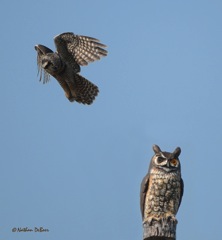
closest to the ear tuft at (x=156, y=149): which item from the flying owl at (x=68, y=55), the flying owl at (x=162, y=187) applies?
the flying owl at (x=162, y=187)

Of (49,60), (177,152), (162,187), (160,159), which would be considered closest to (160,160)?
(160,159)

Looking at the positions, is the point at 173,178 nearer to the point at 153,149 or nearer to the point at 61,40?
the point at 153,149

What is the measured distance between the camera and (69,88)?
2214 cm

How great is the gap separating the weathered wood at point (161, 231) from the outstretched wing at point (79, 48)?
758cm

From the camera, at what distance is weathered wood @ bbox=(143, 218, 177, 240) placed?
14.4m

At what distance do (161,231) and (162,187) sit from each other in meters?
0.95

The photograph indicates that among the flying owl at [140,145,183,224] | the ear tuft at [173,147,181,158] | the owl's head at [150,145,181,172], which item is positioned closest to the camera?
the flying owl at [140,145,183,224]

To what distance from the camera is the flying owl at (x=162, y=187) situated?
1498cm

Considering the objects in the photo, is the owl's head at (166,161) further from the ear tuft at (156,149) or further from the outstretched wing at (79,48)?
the outstretched wing at (79,48)

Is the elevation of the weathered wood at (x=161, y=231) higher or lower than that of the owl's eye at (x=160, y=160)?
lower

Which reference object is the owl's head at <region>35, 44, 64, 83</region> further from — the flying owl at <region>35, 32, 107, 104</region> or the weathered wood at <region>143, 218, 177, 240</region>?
the weathered wood at <region>143, 218, 177, 240</region>

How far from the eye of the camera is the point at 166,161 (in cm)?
1523

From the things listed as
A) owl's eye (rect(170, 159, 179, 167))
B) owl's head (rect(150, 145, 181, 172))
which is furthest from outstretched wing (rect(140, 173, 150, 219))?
owl's eye (rect(170, 159, 179, 167))

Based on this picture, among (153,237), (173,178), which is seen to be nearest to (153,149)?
(173,178)
